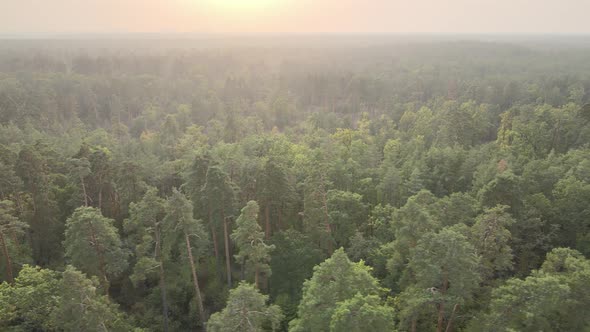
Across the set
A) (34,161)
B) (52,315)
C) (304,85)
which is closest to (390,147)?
(34,161)

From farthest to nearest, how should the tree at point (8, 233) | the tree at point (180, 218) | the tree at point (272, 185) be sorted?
1. the tree at point (272, 185)
2. the tree at point (8, 233)
3. the tree at point (180, 218)

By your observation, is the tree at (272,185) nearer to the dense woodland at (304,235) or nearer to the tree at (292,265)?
the dense woodland at (304,235)

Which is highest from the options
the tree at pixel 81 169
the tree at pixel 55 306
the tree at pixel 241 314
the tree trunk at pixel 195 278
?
the tree at pixel 81 169

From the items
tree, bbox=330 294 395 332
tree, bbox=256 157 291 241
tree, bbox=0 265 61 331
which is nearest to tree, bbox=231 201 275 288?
tree, bbox=256 157 291 241

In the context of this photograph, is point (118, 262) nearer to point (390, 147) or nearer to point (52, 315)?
point (52, 315)

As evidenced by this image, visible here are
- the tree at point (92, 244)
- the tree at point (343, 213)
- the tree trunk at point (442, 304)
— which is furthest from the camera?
the tree at point (343, 213)

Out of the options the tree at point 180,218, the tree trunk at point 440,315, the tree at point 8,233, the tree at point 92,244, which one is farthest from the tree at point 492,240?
the tree at point 8,233
